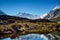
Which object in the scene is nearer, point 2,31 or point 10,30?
point 2,31

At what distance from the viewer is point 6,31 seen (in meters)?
50.7

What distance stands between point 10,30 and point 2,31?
12.6 feet

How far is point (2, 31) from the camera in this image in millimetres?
49938

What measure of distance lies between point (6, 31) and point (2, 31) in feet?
4.16

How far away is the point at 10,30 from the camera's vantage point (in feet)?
175

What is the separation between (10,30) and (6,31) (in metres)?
2.73
